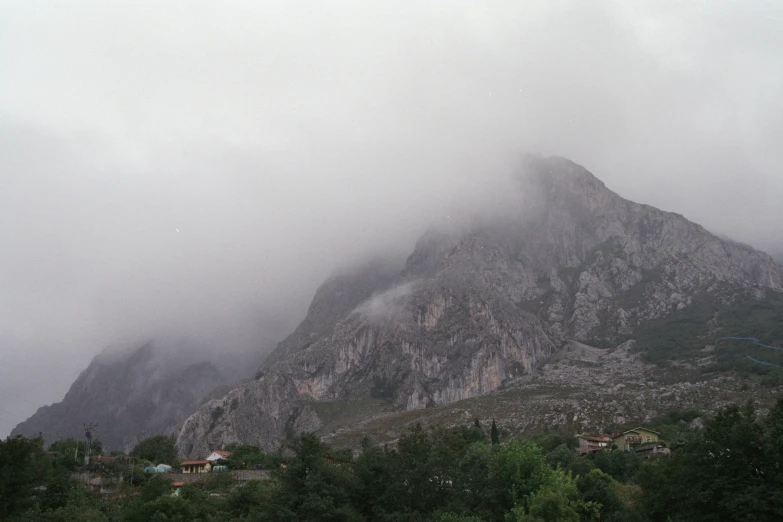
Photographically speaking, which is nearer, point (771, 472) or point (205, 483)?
point (771, 472)

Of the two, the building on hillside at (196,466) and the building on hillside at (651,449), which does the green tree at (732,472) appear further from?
the building on hillside at (196,466)

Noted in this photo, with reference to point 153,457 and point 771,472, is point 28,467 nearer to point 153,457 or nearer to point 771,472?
point 771,472

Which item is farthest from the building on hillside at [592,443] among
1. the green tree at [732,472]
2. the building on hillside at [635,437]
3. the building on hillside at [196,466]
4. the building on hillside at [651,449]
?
the green tree at [732,472]

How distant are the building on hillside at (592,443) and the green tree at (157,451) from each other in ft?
310

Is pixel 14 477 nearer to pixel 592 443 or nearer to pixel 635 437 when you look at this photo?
pixel 592 443

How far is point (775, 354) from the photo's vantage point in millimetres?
194000

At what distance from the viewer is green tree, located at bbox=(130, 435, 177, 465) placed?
Result: 15438 centimetres

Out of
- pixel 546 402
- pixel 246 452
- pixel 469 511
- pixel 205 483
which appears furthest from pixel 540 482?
pixel 546 402

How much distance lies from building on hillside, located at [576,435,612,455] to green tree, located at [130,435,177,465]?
94.5 m

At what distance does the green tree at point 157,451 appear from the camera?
154375mm

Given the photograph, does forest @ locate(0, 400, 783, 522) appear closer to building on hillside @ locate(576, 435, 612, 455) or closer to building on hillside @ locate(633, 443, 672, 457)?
building on hillside @ locate(633, 443, 672, 457)

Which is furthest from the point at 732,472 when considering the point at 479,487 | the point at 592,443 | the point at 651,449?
the point at 592,443

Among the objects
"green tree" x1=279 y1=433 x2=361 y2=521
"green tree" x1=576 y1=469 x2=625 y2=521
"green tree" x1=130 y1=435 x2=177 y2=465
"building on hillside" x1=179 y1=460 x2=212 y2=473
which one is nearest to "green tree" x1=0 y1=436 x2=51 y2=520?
"green tree" x1=279 y1=433 x2=361 y2=521

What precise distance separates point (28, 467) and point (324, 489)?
98.7ft
